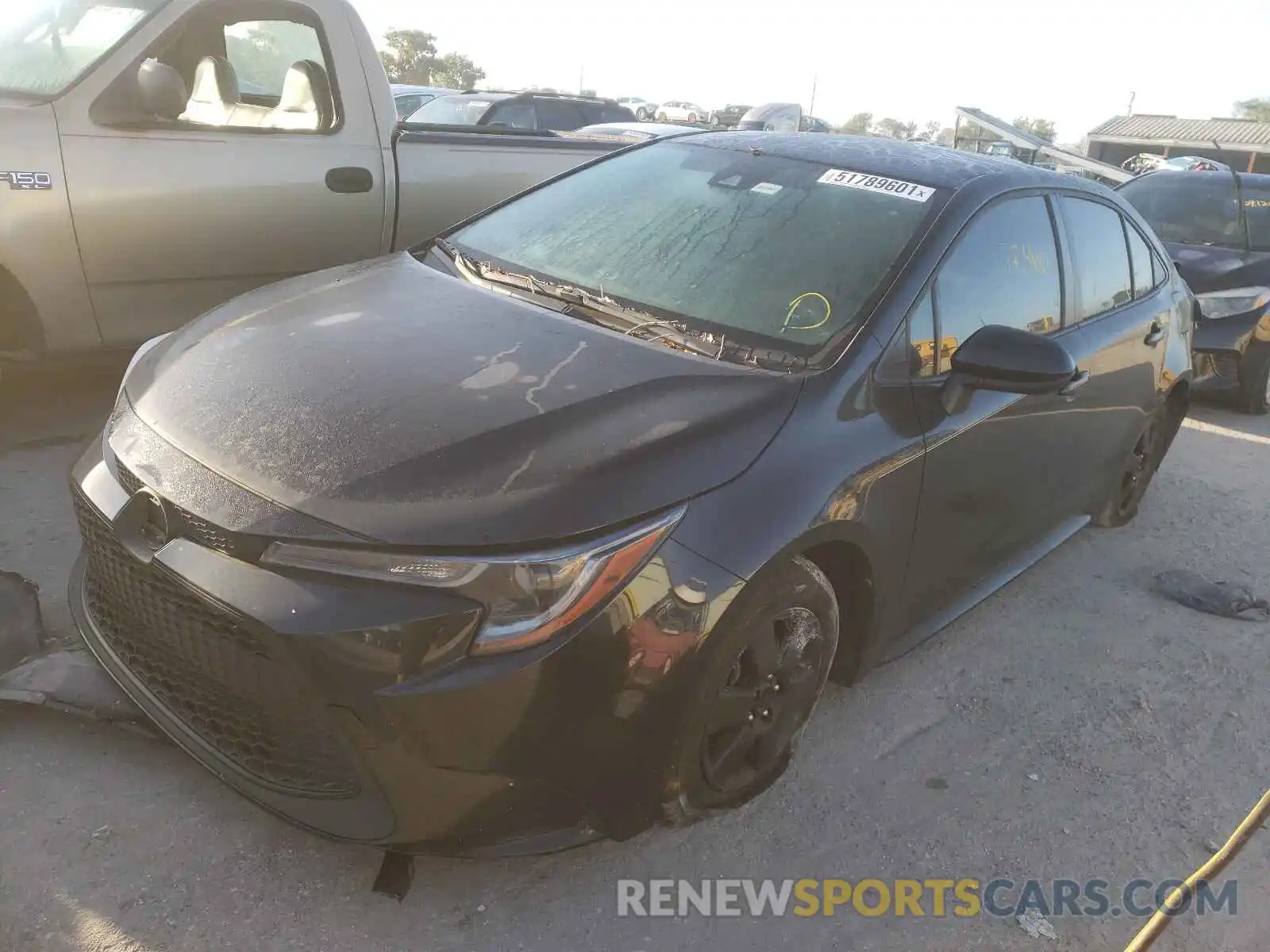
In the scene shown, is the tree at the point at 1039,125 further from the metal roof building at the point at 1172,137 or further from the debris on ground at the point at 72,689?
the debris on ground at the point at 72,689

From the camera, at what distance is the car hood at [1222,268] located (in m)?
7.24

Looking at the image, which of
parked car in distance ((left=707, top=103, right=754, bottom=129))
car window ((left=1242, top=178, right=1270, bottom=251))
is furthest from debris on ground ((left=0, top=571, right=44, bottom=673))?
parked car in distance ((left=707, top=103, right=754, bottom=129))

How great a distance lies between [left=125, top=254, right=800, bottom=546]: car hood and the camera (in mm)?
2031

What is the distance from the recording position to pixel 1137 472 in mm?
4820

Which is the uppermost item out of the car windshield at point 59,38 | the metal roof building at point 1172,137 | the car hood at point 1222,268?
the car windshield at point 59,38

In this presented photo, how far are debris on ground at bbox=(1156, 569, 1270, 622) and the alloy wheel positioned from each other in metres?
2.31

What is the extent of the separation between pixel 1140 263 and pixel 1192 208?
4537mm

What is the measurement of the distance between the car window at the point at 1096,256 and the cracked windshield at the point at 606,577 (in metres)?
0.02

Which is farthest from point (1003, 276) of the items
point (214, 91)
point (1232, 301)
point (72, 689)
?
point (1232, 301)

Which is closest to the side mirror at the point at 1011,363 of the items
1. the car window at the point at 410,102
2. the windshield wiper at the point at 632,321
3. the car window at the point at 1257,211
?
the windshield wiper at the point at 632,321

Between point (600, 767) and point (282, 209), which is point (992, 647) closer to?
point (600, 767)

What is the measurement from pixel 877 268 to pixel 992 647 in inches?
63.4

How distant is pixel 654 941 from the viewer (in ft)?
7.39

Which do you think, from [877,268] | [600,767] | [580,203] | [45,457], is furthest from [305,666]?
[45,457]
